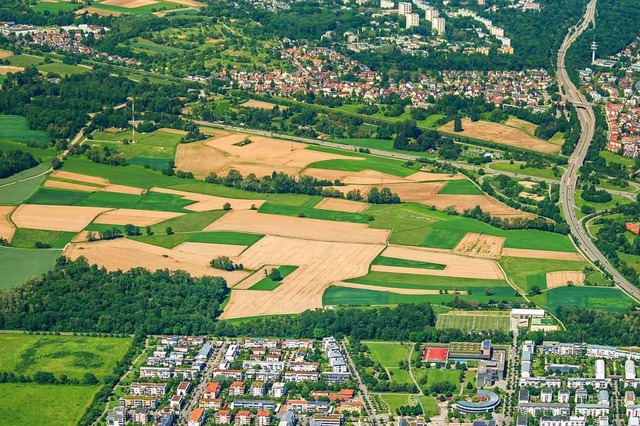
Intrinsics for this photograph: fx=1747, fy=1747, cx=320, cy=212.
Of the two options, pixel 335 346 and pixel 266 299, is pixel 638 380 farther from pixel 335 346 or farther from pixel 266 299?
pixel 266 299

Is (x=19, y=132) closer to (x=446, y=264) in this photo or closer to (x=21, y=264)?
(x=21, y=264)

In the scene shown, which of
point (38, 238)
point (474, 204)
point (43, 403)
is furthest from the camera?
point (474, 204)

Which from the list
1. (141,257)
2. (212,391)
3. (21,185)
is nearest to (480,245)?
(141,257)

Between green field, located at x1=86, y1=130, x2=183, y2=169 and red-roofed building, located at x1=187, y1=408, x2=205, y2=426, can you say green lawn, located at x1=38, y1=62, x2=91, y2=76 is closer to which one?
green field, located at x1=86, y1=130, x2=183, y2=169

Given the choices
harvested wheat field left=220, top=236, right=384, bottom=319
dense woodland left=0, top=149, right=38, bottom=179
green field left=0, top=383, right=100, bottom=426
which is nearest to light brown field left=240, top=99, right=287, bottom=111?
dense woodland left=0, top=149, right=38, bottom=179

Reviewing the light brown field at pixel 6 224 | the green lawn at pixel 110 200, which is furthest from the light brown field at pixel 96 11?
the light brown field at pixel 6 224
